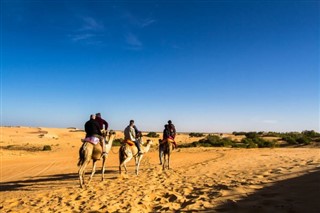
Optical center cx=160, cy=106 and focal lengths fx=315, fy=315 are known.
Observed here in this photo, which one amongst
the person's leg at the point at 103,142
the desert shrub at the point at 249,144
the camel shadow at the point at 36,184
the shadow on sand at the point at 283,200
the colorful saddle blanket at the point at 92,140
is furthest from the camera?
the desert shrub at the point at 249,144

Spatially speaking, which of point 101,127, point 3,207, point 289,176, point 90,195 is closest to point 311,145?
point 289,176

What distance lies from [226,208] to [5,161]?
25.3 m

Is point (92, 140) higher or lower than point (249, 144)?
higher

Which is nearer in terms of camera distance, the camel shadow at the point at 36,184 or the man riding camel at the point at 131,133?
the camel shadow at the point at 36,184

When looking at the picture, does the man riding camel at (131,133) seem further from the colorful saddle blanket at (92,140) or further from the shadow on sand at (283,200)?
the shadow on sand at (283,200)

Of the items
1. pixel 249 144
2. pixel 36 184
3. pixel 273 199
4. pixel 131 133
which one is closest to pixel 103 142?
pixel 131 133

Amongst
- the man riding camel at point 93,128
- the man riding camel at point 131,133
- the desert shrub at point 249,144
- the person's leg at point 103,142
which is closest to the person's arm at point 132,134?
the man riding camel at point 131,133

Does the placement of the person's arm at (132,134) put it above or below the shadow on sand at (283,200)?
above

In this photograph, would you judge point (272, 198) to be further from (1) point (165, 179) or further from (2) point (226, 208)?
(1) point (165, 179)

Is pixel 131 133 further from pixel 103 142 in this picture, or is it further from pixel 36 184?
pixel 36 184

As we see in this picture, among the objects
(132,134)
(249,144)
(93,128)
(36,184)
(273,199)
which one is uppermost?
(93,128)

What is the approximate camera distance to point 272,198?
867 centimetres

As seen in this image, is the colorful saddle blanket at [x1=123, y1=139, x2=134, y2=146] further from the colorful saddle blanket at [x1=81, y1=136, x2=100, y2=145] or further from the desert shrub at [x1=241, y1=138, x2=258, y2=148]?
the desert shrub at [x1=241, y1=138, x2=258, y2=148]

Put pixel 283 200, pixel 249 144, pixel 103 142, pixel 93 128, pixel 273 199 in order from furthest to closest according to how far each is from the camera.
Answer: pixel 249 144
pixel 103 142
pixel 93 128
pixel 273 199
pixel 283 200
